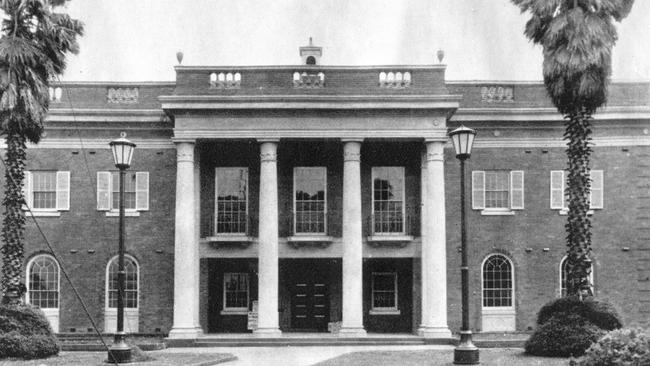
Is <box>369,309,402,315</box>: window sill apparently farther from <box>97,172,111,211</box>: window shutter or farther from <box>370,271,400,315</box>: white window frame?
<box>97,172,111,211</box>: window shutter

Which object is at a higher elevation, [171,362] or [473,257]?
[473,257]

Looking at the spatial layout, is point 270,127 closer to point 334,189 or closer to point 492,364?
point 334,189

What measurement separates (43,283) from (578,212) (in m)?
19.4

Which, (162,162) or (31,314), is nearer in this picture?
(31,314)

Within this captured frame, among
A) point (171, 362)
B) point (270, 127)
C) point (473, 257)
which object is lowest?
point (171, 362)

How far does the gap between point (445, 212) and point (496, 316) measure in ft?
13.9

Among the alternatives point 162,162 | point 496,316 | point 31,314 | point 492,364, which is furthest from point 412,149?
point 31,314

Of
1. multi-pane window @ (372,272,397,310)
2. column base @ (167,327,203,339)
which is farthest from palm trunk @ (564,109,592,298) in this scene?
column base @ (167,327,203,339)

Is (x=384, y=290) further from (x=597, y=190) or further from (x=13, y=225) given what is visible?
(x=13, y=225)

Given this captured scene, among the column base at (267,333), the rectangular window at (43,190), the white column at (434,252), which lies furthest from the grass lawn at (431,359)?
the rectangular window at (43,190)

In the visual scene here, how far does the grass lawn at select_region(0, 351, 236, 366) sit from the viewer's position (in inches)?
819

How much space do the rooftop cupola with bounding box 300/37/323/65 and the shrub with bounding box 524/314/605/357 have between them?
17.3 m

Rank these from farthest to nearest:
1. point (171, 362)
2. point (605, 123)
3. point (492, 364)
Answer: point (605, 123) → point (171, 362) → point (492, 364)

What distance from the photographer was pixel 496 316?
1206 inches
